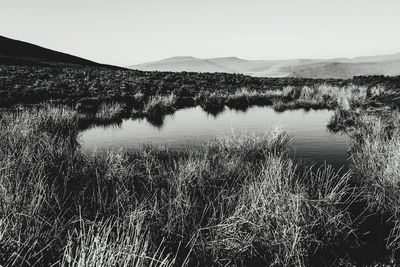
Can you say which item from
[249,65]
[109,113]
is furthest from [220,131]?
[249,65]

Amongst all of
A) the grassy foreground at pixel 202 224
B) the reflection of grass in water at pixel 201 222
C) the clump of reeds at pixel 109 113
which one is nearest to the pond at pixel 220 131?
the clump of reeds at pixel 109 113

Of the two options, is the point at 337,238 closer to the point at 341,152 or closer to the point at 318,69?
the point at 341,152

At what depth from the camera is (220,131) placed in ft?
31.5

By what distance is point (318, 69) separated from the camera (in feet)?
A: 338

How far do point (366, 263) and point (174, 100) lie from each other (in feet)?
41.6

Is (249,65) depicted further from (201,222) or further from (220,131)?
(201,222)

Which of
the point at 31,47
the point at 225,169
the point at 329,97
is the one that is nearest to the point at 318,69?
the point at 31,47

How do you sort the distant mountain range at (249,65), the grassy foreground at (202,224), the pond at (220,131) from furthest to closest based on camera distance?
the distant mountain range at (249,65)
the pond at (220,131)
the grassy foreground at (202,224)

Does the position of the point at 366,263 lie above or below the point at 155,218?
below

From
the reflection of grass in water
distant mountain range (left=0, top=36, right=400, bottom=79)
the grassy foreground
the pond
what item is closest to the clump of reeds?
the pond

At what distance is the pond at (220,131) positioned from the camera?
758 cm

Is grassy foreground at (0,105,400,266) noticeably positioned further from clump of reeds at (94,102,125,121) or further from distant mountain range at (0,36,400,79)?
distant mountain range at (0,36,400,79)

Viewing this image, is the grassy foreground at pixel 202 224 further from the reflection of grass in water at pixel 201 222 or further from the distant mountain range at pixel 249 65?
the distant mountain range at pixel 249 65

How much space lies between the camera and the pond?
758 cm
